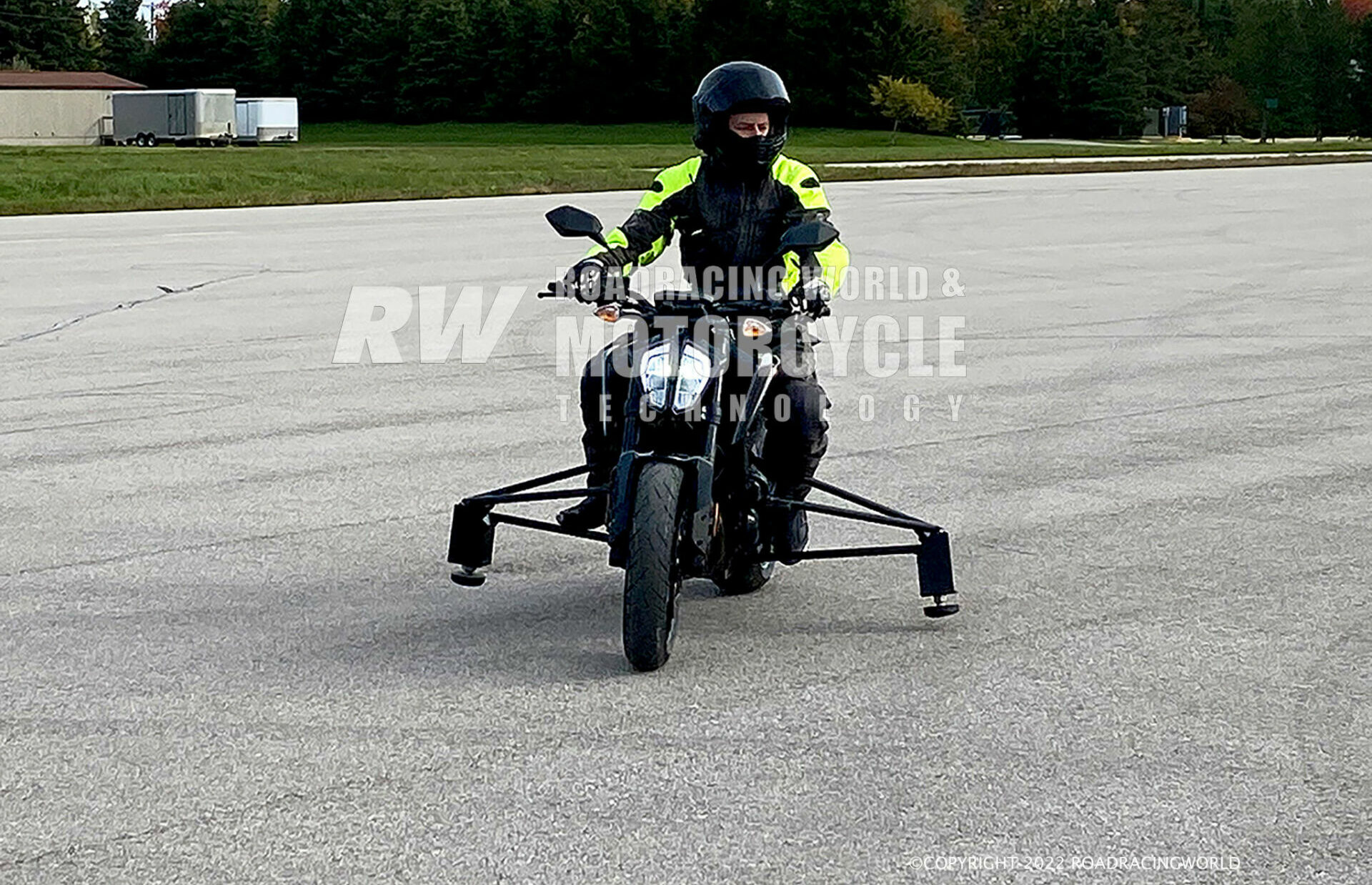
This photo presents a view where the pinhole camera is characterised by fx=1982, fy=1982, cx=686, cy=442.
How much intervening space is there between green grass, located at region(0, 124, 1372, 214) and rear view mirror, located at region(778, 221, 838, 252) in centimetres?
2478

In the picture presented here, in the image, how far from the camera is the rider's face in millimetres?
6500

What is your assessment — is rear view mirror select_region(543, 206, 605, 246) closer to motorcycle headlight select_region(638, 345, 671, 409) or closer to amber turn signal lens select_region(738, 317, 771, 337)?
motorcycle headlight select_region(638, 345, 671, 409)

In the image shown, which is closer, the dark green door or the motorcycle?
the motorcycle

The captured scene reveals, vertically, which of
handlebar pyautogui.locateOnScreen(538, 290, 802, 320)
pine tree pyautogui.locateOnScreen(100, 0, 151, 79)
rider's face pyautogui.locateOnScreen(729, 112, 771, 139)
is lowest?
handlebar pyautogui.locateOnScreen(538, 290, 802, 320)

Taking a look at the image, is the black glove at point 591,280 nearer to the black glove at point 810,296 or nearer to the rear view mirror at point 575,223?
the rear view mirror at point 575,223

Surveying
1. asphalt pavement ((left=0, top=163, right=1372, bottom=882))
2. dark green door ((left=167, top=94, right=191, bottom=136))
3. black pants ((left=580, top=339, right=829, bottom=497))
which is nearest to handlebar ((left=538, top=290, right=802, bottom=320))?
black pants ((left=580, top=339, right=829, bottom=497))

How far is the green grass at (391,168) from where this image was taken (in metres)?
33.2

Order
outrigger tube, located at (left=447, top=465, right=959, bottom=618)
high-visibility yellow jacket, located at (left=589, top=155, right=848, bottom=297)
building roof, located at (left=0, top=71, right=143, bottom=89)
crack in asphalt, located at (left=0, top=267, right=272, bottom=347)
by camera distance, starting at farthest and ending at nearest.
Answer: building roof, located at (left=0, top=71, right=143, bottom=89) < crack in asphalt, located at (left=0, top=267, right=272, bottom=347) < high-visibility yellow jacket, located at (left=589, top=155, right=848, bottom=297) < outrigger tube, located at (left=447, top=465, right=959, bottom=618)

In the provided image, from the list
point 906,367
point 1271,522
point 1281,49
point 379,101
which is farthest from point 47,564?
point 1281,49

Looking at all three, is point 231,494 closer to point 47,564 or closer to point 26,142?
point 47,564

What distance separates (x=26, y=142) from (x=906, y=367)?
7877cm

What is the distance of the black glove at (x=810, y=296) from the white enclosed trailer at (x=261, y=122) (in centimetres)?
8020

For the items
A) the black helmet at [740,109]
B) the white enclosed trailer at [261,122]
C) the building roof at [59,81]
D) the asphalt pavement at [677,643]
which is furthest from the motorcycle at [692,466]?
the building roof at [59,81]

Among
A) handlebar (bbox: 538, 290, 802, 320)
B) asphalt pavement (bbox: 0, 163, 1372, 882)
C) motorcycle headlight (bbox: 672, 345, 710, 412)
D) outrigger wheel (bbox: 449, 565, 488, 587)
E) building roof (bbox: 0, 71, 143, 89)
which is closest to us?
asphalt pavement (bbox: 0, 163, 1372, 882)
